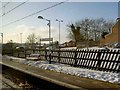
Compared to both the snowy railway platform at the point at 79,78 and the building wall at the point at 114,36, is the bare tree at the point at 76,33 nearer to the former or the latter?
the building wall at the point at 114,36

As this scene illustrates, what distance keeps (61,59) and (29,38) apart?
377ft

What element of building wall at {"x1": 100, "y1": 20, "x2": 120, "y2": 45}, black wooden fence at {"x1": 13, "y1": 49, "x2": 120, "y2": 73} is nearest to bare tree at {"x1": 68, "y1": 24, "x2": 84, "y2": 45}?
building wall at {"x1": 100, "y1": 20, "x2": 120, "y2": 45}

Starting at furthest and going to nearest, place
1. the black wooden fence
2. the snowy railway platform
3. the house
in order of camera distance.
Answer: the house → the black wooden fence → the snowy railway platform

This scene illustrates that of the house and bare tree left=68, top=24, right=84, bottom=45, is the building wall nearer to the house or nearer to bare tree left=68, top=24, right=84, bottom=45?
the house

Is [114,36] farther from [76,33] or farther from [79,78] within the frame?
[79,78]

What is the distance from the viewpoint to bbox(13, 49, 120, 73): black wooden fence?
49.9ft

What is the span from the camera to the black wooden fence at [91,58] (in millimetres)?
15217

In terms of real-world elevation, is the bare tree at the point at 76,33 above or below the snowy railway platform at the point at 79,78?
above

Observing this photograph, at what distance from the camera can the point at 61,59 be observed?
22.2 metres

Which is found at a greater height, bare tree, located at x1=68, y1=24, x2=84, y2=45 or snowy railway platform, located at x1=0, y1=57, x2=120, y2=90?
bare tree, located at x1=68, y1=24, x2=84, y2=45

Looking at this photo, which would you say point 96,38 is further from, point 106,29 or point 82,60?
point 82,60

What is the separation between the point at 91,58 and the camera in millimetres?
17469

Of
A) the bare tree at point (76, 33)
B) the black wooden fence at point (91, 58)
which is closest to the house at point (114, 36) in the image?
the bare tree at point (76, 33)

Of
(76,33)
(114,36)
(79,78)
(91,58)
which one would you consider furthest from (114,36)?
(79,78)
